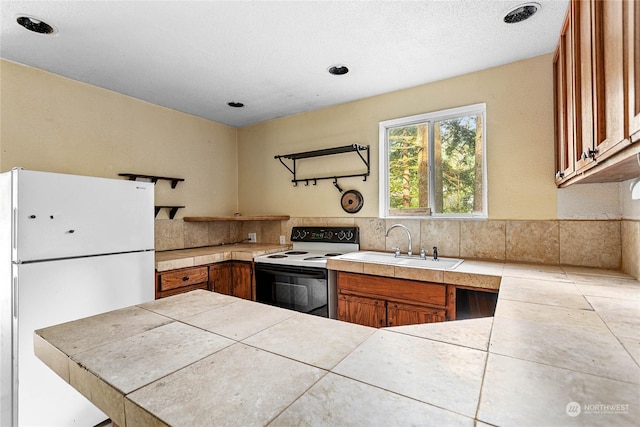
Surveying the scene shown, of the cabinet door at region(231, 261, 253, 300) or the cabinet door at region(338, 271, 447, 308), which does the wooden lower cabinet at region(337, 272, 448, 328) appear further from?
the cabinet door at region(231, 261, 253, 300)

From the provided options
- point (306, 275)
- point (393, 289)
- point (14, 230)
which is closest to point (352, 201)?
point (306, 275)

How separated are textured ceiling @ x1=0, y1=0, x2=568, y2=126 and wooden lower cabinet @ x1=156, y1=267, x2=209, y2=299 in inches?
61.7

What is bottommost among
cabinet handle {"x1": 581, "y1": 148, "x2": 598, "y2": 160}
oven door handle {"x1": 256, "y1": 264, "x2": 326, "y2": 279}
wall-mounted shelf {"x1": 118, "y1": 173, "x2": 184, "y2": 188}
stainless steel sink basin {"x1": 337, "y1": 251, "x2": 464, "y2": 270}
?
oven door handle {"x1": 256, "y1": 264, "x2": 326, "y2": 279}

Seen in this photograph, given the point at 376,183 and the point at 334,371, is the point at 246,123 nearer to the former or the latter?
the point at 376,183

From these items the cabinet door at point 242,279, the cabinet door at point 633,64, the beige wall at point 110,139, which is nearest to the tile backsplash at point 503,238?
the beige wall at point 110,139

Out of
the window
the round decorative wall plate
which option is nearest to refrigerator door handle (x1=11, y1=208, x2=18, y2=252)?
the round decorative wall plate

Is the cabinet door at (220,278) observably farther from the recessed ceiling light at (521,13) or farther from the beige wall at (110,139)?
the recessed ceiling light at (521,13)

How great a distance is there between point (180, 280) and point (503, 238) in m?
2.56

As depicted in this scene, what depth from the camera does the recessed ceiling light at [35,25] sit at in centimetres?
168

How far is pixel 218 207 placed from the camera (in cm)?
366

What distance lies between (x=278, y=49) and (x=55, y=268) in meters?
1.90

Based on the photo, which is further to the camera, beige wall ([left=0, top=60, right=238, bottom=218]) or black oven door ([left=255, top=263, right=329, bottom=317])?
black oven door ([left=255, top=263, right=329, bottom=317])

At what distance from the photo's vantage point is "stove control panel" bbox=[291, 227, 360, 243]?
2.95 metres

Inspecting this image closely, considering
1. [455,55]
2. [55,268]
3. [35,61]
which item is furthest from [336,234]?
[35,61]
